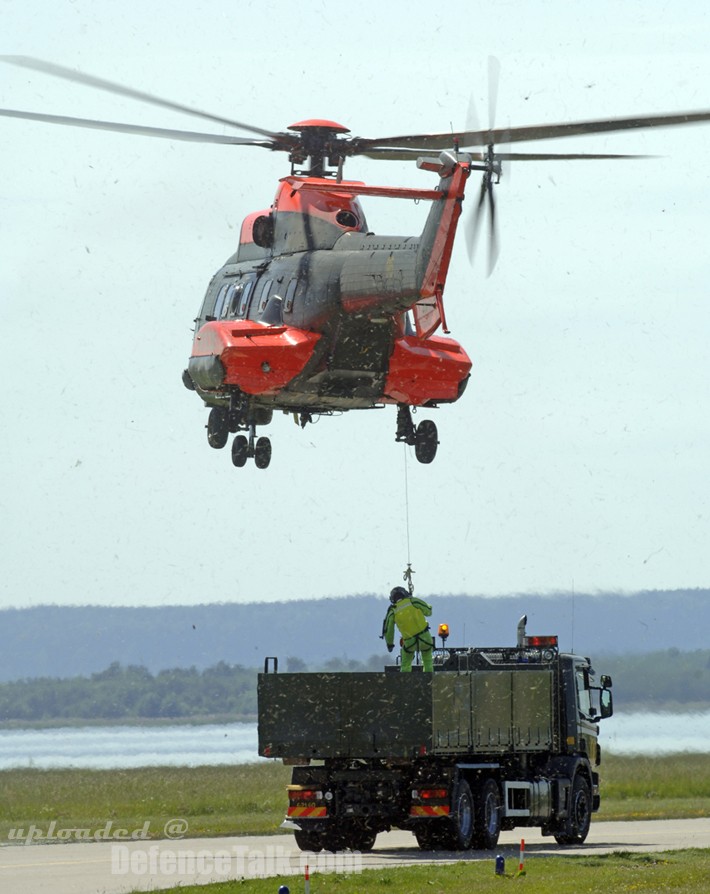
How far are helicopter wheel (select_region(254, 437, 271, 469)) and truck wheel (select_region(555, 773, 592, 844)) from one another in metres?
8.97

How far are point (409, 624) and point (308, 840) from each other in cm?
311

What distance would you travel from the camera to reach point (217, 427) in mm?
33375

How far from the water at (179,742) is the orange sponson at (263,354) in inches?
579

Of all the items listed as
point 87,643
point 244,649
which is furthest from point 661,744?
point 87,643

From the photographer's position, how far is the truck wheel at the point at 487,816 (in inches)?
983

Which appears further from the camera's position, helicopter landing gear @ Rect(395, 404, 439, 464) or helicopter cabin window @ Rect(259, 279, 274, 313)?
helicopter landing gear @ Rect(395, 404, 439, 464)

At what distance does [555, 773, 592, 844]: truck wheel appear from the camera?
26.7 metres

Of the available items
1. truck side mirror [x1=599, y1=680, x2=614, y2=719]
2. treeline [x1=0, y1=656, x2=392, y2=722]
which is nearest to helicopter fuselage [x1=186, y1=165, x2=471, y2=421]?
Answer: truck side mirror [x1=599, y1=680, x2=614, y2=719]

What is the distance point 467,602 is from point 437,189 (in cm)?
3372

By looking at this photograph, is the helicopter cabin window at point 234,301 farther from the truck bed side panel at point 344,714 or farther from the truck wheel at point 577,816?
the truck wheel at point 577,816

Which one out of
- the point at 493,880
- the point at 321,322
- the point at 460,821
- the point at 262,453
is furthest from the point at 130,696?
the point at 493,880

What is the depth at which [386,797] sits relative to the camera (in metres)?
24.1

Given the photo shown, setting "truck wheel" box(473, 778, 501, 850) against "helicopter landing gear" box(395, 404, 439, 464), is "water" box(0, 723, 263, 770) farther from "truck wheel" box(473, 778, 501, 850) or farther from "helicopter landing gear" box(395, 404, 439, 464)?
"truck wheel" box(473, 778, 501, 850)

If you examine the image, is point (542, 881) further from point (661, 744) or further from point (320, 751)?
point (661, 744)
